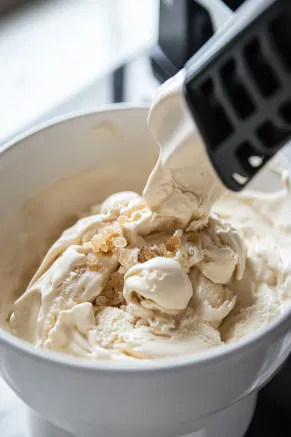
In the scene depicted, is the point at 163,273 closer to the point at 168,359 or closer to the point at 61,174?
the point at 168,359

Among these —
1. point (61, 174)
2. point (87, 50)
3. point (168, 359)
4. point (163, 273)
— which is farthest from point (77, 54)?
point (168, 359)

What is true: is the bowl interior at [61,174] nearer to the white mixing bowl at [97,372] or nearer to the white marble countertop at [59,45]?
→ the white mixing bowl at [97,372]

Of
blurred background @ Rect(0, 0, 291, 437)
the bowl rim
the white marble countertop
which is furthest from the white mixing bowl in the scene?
the white marble countertop

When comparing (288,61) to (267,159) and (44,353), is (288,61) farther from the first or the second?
(44,353)

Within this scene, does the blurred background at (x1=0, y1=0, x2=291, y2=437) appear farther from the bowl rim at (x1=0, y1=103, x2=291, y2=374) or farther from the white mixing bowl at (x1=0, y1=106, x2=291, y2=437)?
the bowl rim at (x1=0, y1=103, x2=291, y2=374)

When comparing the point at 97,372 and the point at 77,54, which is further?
the point at 77,54

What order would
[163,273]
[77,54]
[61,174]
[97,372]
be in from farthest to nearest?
[77,54]
[61,174]
[163,273]
[97,372]

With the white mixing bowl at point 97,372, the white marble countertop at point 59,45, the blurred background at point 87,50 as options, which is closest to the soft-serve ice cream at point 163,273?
the white mixing bowl at point 97,372

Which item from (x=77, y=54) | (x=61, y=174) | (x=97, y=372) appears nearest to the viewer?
(x=97, y=372)
